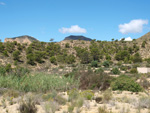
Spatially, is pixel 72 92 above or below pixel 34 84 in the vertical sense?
below

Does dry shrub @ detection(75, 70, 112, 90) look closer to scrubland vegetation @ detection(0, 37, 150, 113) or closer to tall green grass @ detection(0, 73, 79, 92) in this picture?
scrubland vegetation @ detection(0, 37, 150, 113)

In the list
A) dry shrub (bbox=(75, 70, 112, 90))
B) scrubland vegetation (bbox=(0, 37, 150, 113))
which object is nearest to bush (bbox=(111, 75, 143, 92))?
scrubland vegetation (bbox=(0, 37, 150, 113))

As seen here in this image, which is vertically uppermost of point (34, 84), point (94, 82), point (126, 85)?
point (34, 84)

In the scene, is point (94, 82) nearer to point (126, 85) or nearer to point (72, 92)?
point (126, 85)

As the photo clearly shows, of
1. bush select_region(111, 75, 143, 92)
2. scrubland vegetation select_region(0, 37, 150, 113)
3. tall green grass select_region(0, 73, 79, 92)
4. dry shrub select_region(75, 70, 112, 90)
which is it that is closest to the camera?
scrubland vegetation select_region(0, 37, 150, 113)

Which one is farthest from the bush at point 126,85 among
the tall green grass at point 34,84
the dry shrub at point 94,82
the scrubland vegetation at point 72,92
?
the tall green grass at point 34,84

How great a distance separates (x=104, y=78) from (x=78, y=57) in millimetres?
48146

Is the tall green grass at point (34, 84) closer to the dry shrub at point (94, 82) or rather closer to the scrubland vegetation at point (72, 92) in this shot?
the scrubland vegetation at point (72, 92)

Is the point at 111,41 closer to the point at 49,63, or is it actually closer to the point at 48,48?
the point at 48,48

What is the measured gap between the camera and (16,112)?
8461 mm

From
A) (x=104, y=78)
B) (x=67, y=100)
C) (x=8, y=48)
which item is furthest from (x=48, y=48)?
(x=67, y=100)

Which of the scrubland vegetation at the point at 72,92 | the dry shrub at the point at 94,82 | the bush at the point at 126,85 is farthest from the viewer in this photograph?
the dry shrub at the point at 94,82

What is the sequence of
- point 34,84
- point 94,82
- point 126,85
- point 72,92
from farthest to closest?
1. point 94,82
2. point 126,85
3. point 34,84
4. point 72,92

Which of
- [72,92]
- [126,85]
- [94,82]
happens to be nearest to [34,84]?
[72,92]
